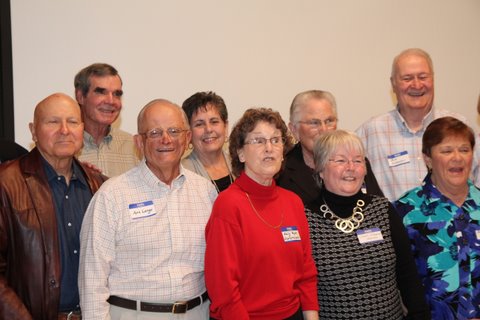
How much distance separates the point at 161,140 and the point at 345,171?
3.12 feet

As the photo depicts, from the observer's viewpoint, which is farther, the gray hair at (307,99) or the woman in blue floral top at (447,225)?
the gray hair at (307,99)

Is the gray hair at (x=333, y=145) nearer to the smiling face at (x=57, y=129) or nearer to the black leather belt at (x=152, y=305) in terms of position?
the black leather belt at (x=152, y=305)

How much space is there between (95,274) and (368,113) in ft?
12.5

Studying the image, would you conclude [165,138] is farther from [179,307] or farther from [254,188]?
[179,307]

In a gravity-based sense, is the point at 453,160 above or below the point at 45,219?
above

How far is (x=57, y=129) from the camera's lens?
2762 millimetres

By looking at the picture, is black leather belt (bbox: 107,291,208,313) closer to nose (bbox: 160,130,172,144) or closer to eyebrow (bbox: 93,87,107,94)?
nose (bbox: 160,130,172,144)

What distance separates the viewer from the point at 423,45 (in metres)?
5.88

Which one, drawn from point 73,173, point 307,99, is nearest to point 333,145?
point 307,99

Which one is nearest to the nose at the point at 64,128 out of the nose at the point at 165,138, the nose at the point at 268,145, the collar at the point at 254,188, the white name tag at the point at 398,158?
the nose at the point at 165,138

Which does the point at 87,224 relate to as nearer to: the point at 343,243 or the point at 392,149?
the point at 343,243

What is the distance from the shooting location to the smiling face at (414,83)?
12.7ft

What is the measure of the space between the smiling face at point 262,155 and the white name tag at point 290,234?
0.84 ft

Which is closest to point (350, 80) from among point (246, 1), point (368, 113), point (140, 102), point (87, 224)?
point (368, 113)
